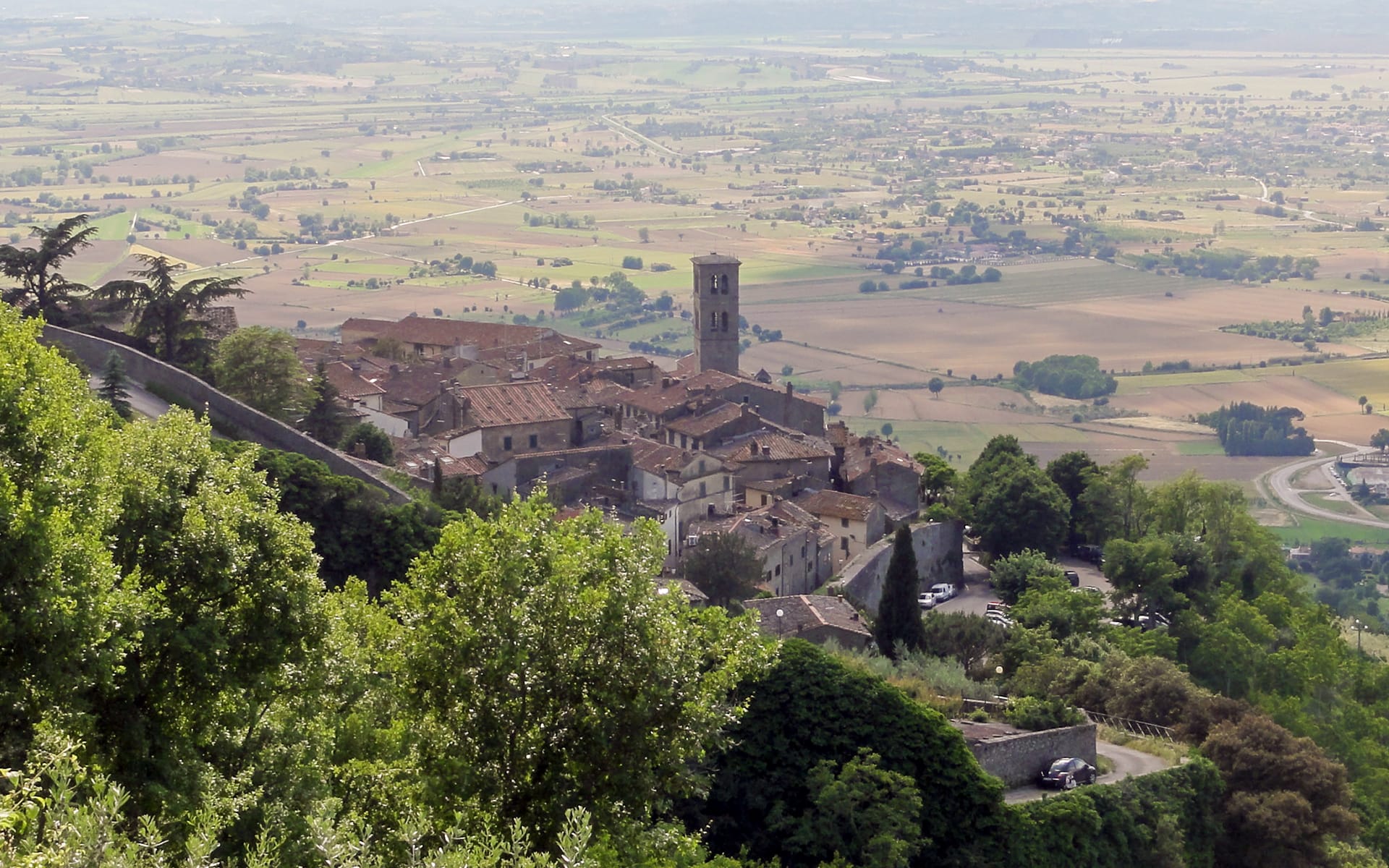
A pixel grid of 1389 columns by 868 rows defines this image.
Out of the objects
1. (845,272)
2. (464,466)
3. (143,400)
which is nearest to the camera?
(143,400)

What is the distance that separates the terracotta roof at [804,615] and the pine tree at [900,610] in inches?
16.5

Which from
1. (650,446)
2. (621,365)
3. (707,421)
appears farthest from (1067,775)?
(621,365)

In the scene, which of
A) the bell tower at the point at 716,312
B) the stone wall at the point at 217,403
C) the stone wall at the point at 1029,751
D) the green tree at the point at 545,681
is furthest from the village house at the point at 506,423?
the green tree at the point at 545,681

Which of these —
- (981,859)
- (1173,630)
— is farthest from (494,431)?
(981,859)

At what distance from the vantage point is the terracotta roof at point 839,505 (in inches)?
1950

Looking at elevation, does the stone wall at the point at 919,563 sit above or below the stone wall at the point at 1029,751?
below

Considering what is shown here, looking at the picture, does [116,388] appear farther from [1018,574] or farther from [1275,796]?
[1018,574]

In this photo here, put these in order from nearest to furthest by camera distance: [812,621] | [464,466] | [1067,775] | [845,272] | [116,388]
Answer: [1067,775], [116,388], [812,621], [464,466], [845,272]

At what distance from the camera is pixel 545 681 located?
18734mm

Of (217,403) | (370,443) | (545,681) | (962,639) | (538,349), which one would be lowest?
(538,349)

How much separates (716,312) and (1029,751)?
A: 3987 centimetres

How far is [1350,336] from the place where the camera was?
5320 inches

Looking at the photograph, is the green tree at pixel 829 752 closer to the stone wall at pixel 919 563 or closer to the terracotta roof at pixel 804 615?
the terracotta roof at pixel 804 615

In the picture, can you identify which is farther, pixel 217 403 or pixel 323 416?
pixel 323 416
